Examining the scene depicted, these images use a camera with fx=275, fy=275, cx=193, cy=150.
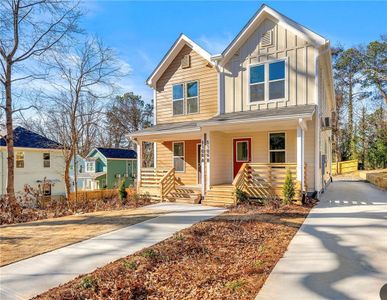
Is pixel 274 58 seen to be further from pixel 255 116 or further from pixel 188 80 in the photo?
pixel 188 80

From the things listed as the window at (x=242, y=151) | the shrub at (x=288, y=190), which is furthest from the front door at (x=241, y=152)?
the shrub at (x=288, y=190)

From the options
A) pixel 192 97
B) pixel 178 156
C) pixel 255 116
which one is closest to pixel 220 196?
pixel 255 116

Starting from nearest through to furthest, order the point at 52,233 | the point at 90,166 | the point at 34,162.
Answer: the point at 52,233 → the point at 34,162 → the point at 90,166

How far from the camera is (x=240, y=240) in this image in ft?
19.7

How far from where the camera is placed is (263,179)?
10.8 m

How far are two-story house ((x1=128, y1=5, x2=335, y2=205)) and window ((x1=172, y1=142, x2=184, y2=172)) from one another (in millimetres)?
54

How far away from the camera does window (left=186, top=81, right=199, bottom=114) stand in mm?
14203

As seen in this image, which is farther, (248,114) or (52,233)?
(248,114)

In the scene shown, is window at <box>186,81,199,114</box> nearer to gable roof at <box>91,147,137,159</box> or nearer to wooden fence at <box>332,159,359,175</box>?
wooden fence at <box>332,159,359,175</box>

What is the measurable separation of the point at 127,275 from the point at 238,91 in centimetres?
1017

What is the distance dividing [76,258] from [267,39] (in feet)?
36.5

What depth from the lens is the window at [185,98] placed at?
1423 cm

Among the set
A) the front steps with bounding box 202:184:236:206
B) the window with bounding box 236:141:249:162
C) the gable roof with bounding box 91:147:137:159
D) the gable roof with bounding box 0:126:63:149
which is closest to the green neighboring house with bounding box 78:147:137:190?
the gable roof with bounding box 91:147:137:159

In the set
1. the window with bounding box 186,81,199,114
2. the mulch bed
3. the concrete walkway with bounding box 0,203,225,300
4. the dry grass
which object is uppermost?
the window with bounding box 186,81,199,114
